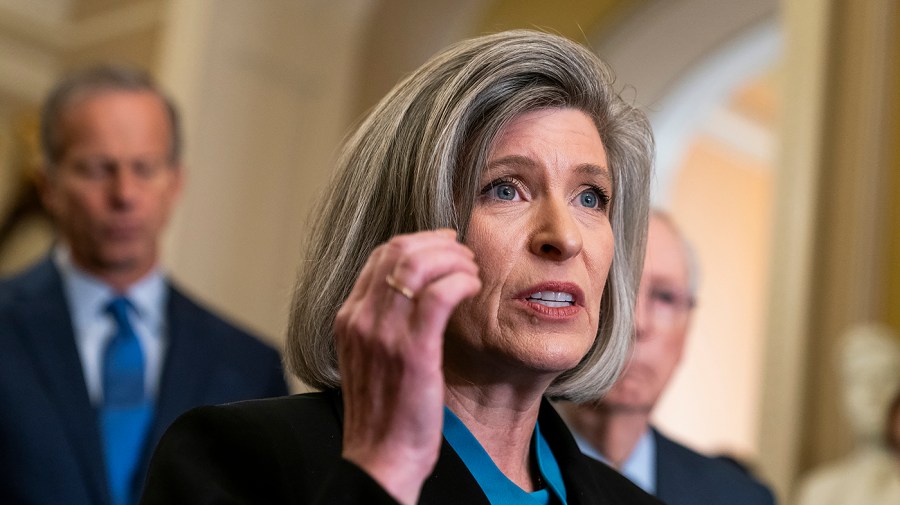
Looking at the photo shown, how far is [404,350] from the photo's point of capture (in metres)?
1.37

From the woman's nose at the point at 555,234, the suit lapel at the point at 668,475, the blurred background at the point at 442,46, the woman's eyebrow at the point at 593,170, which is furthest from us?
the blurred background at the point at 442,46

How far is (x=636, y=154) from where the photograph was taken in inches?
81.7

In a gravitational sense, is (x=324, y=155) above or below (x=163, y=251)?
above

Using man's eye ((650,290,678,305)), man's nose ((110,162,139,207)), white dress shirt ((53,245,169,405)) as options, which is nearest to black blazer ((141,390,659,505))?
white dress shirt ((53,245,169,405))

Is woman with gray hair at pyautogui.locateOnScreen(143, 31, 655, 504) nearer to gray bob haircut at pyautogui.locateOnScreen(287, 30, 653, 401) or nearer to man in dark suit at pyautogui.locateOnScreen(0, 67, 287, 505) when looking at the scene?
gray bob haircut at pyautogui.locateOnScreen(287, 30, 653, 401)

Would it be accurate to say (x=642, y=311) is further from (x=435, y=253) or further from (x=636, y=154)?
(x=435, y=253)

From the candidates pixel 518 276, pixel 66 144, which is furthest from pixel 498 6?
pixel 518 276

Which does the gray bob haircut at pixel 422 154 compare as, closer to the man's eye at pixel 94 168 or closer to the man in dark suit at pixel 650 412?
the man in dark suit at pixel 650 412

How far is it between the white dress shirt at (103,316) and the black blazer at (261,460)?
1409 mm

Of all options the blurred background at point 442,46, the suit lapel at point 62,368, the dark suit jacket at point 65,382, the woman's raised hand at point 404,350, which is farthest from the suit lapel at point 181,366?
the blurred background at point 442,46

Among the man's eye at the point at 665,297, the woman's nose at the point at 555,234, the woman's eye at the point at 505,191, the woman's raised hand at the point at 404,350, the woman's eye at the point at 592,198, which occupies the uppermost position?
the woman's eye at the point at 592,198

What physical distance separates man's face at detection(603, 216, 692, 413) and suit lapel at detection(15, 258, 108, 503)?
3.77 ft

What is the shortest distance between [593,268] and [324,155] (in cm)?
538

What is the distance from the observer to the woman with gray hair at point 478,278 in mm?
1534
